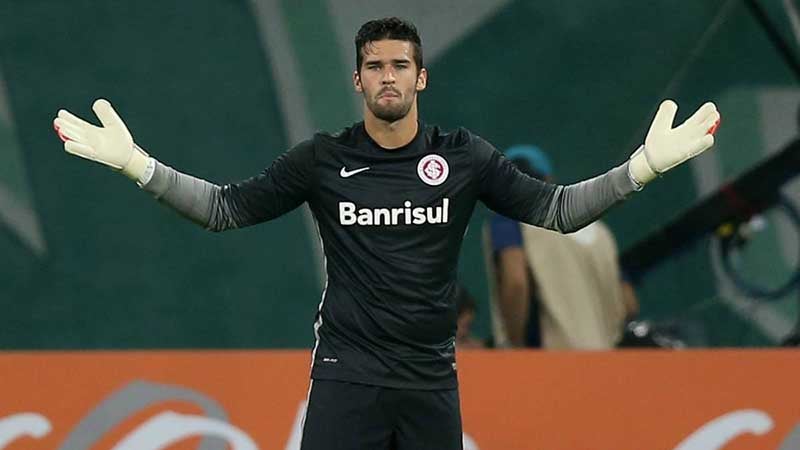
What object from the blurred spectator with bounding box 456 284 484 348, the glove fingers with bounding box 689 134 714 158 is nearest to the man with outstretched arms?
the glove fingers with bounding box 689 134 714 158

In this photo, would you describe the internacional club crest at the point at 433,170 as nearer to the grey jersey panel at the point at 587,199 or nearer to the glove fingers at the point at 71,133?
the grey jersey panel at the point at 587,199

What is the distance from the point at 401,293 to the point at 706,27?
5.56 m

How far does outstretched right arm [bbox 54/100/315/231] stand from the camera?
200 inches

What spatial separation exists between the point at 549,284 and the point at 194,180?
3179 millimetres

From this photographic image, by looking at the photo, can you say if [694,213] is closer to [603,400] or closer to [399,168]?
[603,400]

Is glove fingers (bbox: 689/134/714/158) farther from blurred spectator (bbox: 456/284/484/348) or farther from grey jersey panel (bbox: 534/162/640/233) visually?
blurred spectator (bbox: 456/284/484/348)

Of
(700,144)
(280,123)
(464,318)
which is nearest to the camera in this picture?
(700,144)

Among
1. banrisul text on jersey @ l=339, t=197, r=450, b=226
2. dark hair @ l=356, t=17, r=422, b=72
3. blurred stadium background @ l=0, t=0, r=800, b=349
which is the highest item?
blurred stadium background @ l=0, t=0, r=800, b=349

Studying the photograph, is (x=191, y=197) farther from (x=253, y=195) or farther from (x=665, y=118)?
(x=665, y=118)

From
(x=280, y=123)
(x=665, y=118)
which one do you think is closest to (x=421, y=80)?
(x=665, y=118)

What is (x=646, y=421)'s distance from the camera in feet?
21.0

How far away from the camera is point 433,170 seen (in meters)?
5.20

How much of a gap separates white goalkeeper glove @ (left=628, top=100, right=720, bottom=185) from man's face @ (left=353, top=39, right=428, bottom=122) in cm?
70

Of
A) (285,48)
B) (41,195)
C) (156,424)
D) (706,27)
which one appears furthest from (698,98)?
(156,424)
